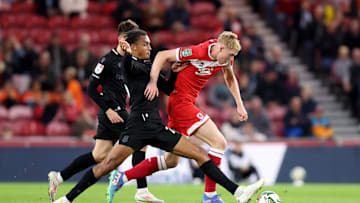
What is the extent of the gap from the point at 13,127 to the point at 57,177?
22.5 ft

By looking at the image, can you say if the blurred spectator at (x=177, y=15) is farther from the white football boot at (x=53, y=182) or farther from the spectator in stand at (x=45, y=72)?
the white football boot at (x=53, y=182)

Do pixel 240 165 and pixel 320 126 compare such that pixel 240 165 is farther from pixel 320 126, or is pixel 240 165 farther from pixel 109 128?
pixel 109 128

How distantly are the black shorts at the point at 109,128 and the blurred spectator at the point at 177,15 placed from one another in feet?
30.2

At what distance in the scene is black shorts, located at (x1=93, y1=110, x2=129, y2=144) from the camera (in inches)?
365

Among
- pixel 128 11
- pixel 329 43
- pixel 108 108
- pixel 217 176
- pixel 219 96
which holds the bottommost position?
pixel 219 96

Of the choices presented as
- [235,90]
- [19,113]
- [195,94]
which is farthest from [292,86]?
[195,94]

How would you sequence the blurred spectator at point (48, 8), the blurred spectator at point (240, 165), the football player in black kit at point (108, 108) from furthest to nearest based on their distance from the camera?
the blurred spectator at point (48, 8), the blurred spectator at point (240, 165), the football player in black kit at point (108, 108)

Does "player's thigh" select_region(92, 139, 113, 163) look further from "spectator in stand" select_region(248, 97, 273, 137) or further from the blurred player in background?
"spectator in stand" select_region(248, 97, 273, 137)

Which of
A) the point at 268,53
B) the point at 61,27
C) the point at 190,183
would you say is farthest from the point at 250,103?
the point at 61,27

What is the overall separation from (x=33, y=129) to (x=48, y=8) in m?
4.21

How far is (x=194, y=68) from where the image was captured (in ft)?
28.9

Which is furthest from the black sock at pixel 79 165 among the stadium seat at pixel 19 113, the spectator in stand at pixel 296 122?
the spectator in stand at pixel 296 122

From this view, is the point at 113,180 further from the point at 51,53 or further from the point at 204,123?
the point at 51,53

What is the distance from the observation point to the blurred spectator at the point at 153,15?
17.8 meters
